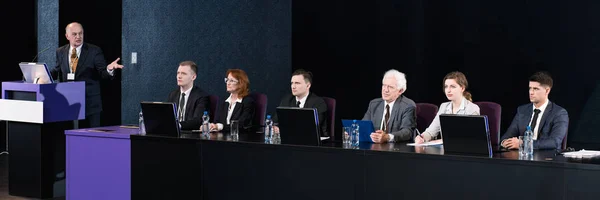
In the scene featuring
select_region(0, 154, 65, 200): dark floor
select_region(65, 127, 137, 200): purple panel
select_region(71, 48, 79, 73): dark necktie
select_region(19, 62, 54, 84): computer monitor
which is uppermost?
select_region(71, 48, 79, 73): dark necktie

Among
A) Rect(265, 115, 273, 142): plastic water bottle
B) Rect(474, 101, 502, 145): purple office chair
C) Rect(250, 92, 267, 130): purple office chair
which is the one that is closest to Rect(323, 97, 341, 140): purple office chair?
Rect(250, 92, 267, 130): purple office chair

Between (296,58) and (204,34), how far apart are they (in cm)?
90

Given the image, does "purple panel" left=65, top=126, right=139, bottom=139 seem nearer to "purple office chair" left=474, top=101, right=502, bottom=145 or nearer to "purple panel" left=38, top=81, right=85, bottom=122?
"purple panel" left=38, top=81, right=85, bottom=122

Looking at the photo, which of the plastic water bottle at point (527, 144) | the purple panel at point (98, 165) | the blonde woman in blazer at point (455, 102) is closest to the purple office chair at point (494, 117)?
the blonde woman in blazer at point (455, 102)

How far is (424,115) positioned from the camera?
18.7 feet

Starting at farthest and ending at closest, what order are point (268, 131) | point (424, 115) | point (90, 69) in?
point (90, 69) < point (424, 115) < point (268, 131)

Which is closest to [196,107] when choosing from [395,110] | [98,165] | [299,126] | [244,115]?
[244,115]

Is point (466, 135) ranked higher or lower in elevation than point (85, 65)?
lower

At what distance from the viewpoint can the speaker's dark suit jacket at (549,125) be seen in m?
4.79

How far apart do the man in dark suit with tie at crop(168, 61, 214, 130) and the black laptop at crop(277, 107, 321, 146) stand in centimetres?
119

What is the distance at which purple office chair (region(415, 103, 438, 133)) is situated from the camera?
5645 mm

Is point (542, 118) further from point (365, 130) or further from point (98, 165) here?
point (98, 165)

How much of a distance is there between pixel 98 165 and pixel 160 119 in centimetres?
64

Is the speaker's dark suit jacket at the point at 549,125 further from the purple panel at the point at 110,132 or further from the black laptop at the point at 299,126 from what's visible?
the purple panel at the point at 110,132
